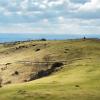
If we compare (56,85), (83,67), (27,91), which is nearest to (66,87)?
(56,85)

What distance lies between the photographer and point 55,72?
70.1m

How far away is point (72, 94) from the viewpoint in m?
47.2

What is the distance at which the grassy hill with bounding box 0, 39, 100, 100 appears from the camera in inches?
1866

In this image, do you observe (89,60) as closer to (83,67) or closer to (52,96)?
(83,67)

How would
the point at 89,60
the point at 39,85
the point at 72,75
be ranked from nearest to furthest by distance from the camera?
the point at 39,85
the point at 72,75
the point at 89,60

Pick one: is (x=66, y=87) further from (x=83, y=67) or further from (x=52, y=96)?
(x=83, y=67)

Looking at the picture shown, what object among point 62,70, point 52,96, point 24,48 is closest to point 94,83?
point 52,96

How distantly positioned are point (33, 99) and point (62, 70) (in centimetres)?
2403

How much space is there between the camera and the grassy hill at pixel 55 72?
4741 cm

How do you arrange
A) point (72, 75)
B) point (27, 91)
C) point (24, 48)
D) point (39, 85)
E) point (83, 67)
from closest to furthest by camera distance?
point (27, 91), point (39, 85), point (72, 75), point (83, 67), point (24, 48)

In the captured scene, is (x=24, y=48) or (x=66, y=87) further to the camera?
(x=24, y=48)

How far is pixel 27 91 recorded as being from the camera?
48.6m

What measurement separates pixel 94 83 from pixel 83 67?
12.5 m

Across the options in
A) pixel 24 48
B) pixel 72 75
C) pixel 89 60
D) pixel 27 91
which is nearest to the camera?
pixel 27 91
